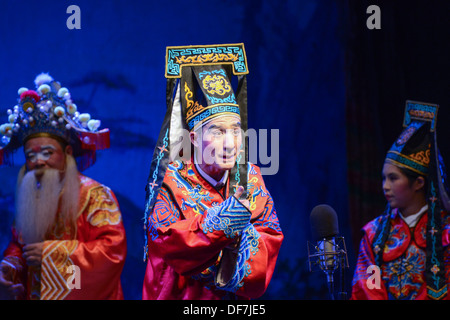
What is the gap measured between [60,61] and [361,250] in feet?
8.01

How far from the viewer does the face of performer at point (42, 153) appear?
3.79 m

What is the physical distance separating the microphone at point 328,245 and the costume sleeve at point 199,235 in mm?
509

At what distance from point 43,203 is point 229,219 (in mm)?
1212

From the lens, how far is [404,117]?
15.1 ft

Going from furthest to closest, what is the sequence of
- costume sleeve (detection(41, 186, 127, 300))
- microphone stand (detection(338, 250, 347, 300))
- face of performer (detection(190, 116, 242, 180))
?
1. costume sleeve (detection(41, 186, 127, 300))
2. face of performer (detection(190, 116, 242, 180))
3. microphone stand (detection(338, 250, 347, 300))

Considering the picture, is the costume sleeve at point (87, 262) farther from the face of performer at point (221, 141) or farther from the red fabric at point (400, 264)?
the red fabric at point (400, 264)

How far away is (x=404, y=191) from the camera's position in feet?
14.6

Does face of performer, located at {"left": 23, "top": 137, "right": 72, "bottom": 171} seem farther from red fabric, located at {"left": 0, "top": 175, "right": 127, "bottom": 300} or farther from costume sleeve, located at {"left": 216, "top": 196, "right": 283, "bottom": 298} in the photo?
costume sleeve, located at {"left": 216, "top": 196, "right": 283, "bottom": 298}

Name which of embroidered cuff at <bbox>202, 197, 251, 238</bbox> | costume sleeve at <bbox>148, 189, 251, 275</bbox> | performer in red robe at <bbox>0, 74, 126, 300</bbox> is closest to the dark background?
performer in red robe at <bbox>0, 74, 126, 300</bbox>

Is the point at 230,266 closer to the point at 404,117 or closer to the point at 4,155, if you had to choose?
the point at 4,155

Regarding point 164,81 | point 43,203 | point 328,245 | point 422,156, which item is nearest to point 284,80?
point 164,81

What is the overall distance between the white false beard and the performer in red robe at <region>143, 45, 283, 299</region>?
568 millimetres

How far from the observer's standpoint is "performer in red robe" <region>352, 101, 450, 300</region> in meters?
4.24

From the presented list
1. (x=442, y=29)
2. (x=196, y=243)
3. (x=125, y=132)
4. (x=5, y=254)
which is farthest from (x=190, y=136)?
(x=442, y=29)
